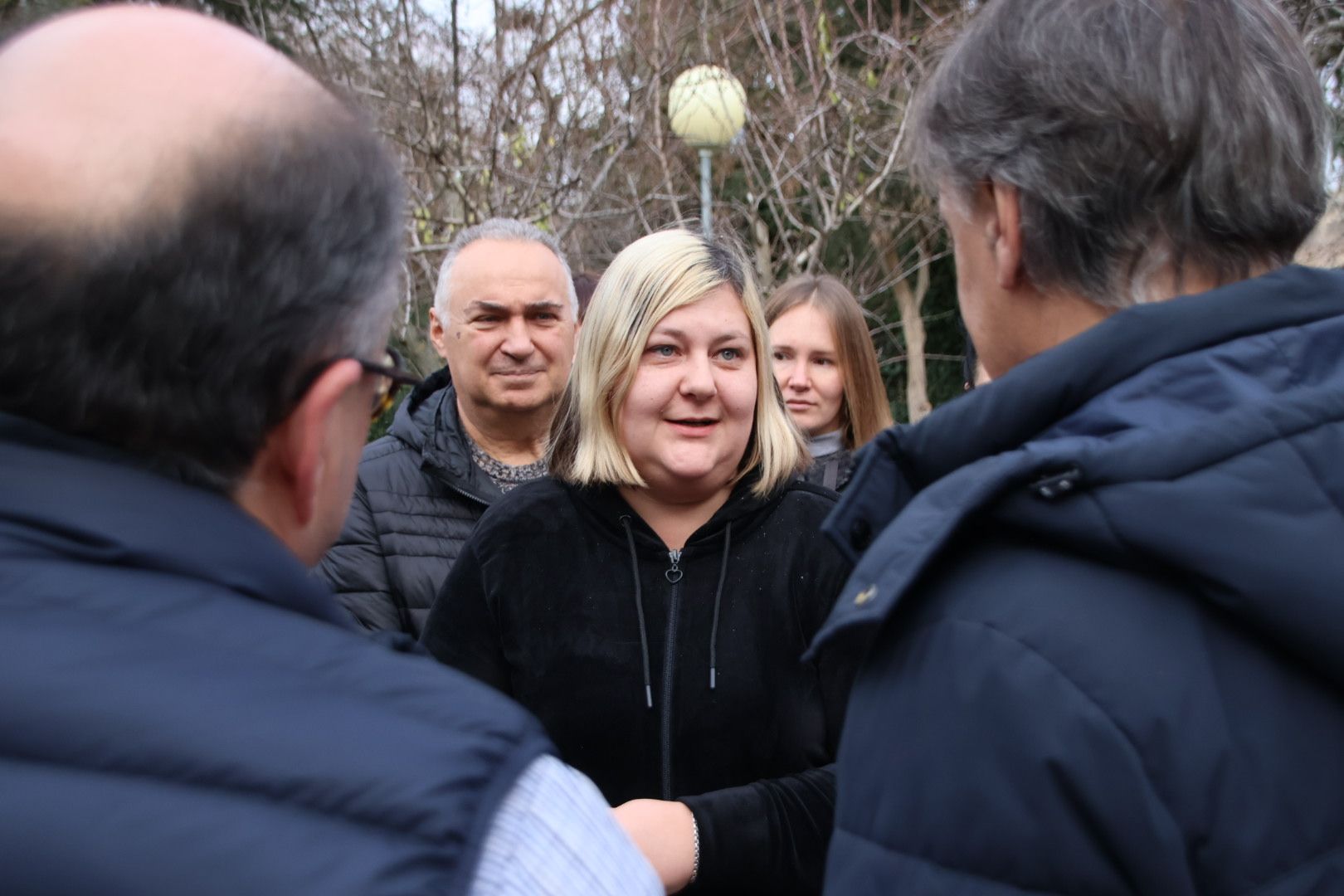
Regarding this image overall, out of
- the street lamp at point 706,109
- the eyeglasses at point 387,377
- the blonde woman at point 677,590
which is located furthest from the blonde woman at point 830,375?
the street lamp at point 706,109

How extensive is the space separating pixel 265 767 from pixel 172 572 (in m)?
0.20

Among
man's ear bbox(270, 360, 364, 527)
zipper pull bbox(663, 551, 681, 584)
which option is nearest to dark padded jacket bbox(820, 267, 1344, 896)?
man's ear bbox(270, 360, 364, 527)

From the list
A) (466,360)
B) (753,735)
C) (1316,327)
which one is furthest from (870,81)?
(1316,327)

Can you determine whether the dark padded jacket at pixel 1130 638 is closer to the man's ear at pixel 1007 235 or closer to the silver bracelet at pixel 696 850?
the man's ear at pixel 1007 235

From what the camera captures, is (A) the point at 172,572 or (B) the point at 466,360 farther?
(B) the point at 466,360

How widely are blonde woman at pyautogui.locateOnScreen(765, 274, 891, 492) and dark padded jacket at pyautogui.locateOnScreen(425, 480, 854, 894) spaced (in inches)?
81.5

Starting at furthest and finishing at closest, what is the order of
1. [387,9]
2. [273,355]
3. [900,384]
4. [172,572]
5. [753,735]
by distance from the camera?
[900,384], [387,9], [753,735], [273,355], [172,572]

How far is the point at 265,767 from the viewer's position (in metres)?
0.82

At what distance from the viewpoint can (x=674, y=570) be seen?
250cm

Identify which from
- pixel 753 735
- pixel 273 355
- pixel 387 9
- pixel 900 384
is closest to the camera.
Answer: pixel 273 355

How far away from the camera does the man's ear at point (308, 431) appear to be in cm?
108

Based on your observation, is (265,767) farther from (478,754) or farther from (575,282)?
(575,282)

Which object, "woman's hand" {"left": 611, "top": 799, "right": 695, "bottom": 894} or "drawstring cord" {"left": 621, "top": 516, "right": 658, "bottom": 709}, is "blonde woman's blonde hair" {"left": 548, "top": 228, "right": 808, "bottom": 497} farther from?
"woman's hand" {"left": 611, "top": 799, "right": 695, "bottom": 894}

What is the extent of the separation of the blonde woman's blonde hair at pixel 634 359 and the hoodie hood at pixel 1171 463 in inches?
51.1
